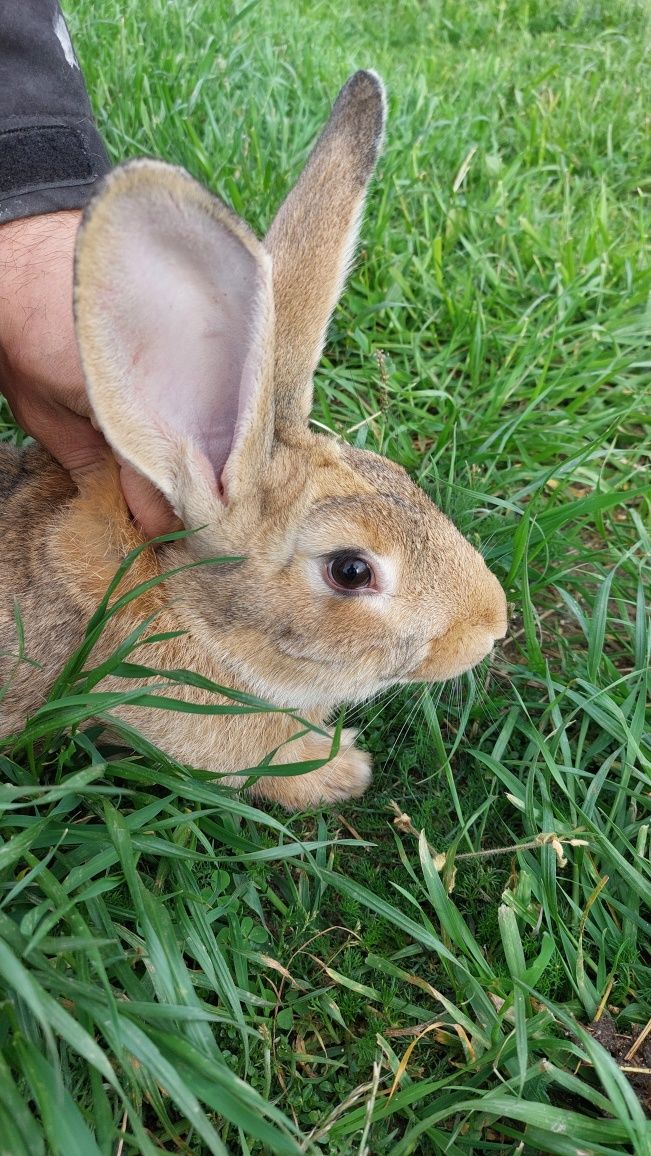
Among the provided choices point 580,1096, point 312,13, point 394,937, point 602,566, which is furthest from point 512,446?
point 312,13

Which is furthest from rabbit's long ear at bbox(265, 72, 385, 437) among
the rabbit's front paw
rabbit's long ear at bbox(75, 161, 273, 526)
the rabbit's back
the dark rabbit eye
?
the rabbit's front paw

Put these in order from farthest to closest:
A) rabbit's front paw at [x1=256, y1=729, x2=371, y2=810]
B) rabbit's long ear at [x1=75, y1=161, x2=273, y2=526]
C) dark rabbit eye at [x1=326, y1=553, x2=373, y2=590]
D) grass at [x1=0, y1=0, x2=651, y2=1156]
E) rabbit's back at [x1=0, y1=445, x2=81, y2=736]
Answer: rabbit's front paw at [x1=256, y1=729, x2=371, y2=810], rabbit's back at [x1=0, y1=445, x2=81, y2=736], dark rabbit eye at [x1=326, y1=553, x2=373, y2=590], grass at [x1=0, y1=0, x2=651, y2=1156], rabbit's long ear at [x1=75, y1=161, x2=273, y2=526]

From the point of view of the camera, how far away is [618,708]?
8.29 feet

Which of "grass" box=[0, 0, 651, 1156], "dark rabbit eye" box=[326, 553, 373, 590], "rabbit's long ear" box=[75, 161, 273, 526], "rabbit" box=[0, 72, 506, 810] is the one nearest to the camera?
"rabbit's long ear" box=[75, 161, 273, 526]

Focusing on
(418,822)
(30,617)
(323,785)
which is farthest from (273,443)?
(418,822)

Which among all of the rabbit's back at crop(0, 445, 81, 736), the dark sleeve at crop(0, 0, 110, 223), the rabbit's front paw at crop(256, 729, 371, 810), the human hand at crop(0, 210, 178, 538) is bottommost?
the rabbit's front paw at crop(256, 729, 371, 810)

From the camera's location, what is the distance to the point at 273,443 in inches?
91.4

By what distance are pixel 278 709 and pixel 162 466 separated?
68cm

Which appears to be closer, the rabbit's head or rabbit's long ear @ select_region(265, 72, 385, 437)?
the rabbit's head

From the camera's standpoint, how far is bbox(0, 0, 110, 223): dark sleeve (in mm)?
2820

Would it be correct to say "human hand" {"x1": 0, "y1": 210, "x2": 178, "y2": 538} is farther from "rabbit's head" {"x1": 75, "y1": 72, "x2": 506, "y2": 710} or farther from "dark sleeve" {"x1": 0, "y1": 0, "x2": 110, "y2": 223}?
"rabbit's head" {"x1": 75, "y1": 72, "x2": 506, "y2": 710}

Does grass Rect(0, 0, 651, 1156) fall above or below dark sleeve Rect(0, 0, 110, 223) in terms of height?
below

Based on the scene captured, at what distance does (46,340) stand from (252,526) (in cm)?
94

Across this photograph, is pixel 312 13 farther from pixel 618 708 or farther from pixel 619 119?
pixel 618 708
